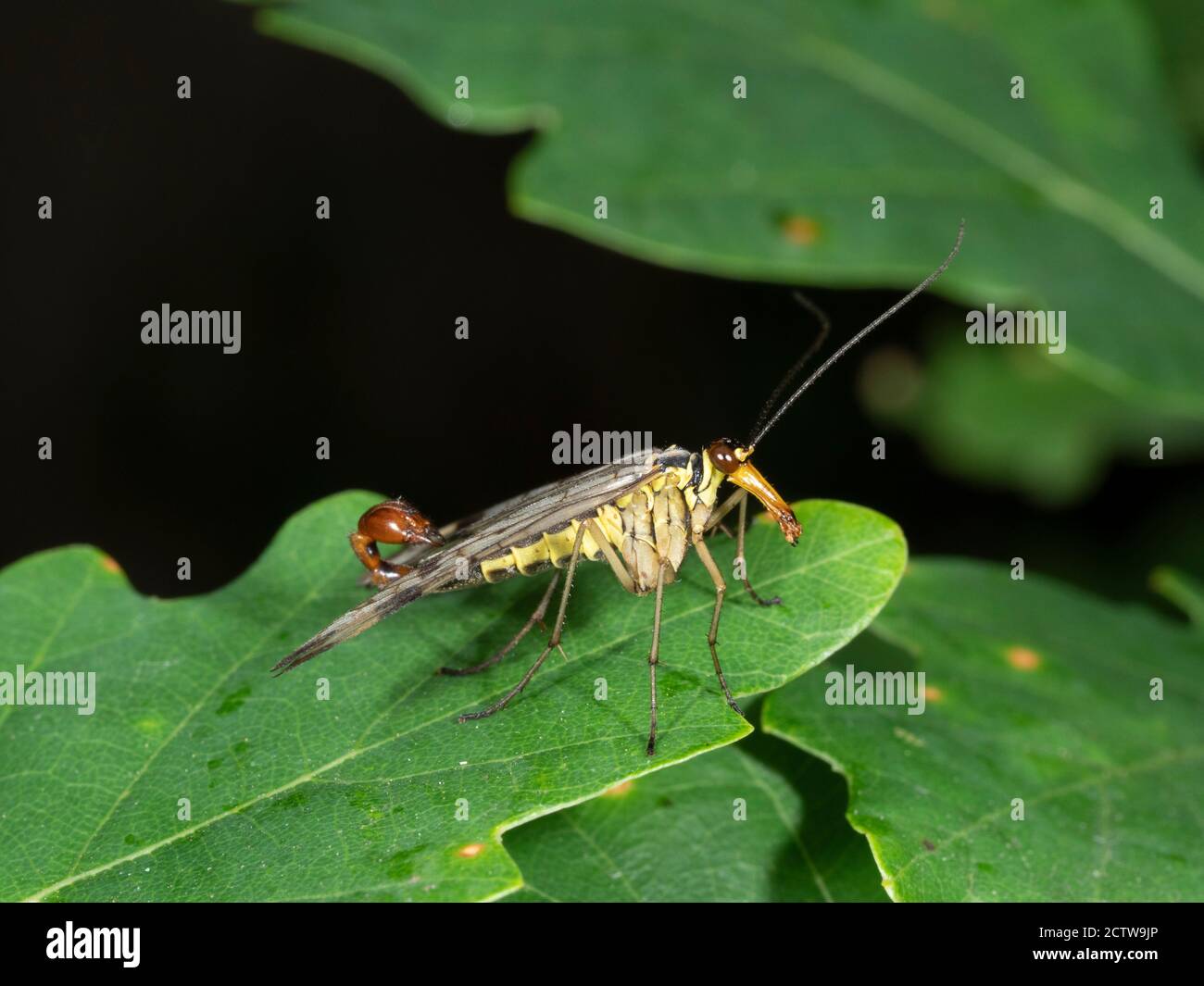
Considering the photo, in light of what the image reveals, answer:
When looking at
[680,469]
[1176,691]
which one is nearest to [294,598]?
[680,469]

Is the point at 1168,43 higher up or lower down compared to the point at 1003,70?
higher up

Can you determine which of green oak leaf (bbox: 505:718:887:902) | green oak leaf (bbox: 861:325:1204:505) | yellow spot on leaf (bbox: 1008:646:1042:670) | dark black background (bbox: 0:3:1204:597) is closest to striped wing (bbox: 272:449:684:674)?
green oak leaf (bbox: 505:718:887:902)

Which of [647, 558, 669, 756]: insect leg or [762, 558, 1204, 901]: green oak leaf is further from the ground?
[647, 558, 669, 756]: insect leg

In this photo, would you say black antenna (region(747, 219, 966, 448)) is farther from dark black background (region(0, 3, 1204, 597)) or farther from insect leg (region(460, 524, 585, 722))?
dark black background (region(0, 3, 1204, 597))

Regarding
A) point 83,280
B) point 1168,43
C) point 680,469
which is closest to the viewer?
point 680,469

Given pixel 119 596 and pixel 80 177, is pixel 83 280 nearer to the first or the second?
pixel 80 177

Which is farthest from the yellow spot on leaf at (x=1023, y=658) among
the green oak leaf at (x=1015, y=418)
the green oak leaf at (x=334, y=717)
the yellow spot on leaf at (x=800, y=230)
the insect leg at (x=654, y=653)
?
the green oak leaf at (x=1015, y=418)
